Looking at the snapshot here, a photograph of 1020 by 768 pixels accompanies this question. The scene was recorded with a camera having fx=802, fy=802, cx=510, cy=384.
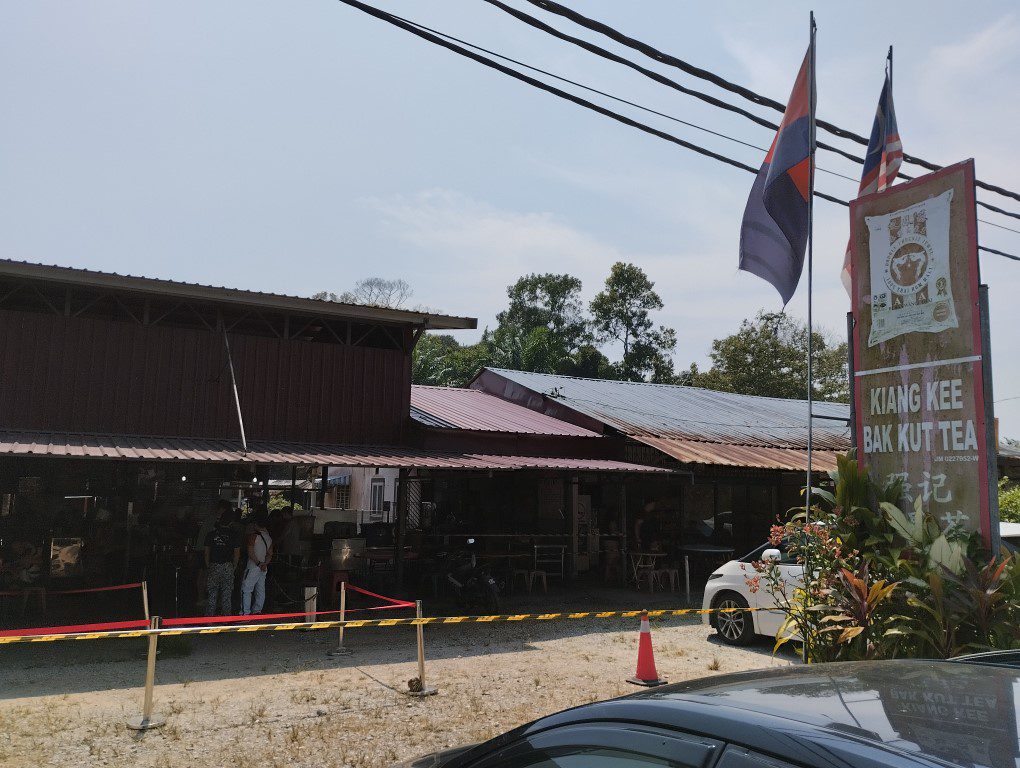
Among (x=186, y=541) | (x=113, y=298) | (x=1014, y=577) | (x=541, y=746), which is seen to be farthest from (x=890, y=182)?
(x=186, y=541)

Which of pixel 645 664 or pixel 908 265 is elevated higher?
pixel 908 265

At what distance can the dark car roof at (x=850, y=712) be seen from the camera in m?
1.81

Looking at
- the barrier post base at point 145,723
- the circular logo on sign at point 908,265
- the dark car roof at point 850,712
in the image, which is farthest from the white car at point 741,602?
the dark car roof at point 850,712

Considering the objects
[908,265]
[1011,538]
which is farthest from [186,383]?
[1011,538]

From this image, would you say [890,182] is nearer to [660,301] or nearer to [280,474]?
[280,474]

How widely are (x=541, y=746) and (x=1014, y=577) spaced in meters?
4.86

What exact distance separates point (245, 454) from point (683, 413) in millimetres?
13386

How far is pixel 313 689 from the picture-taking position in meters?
8.70

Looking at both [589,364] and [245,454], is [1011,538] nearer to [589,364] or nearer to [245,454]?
[245,454]

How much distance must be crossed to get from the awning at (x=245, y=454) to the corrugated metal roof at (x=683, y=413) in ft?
13.0

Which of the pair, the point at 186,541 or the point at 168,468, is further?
the point at 168,468

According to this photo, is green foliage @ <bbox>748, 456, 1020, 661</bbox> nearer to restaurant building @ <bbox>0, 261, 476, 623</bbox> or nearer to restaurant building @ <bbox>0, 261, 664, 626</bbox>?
restaurant building @ <bbox>0, 261, 664, 626</bbox>

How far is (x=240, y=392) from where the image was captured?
14.9m

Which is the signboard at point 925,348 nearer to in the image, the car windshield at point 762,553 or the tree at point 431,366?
the car windshield at point 762,553
